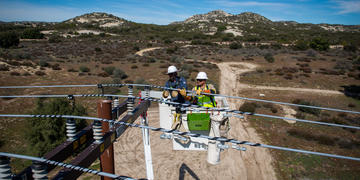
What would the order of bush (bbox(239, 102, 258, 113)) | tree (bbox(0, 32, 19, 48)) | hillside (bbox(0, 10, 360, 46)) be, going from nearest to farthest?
bush (bbox(239, 102, 258, 113)) < tree (bbox(0, 32, 19, 48)) < hillside (bbox(0, 10, 360, 46))

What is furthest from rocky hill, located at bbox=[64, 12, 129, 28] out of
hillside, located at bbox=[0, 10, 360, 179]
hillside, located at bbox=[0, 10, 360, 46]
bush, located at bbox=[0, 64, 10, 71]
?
bush, located at bbox=[0, 64, 10, 71]

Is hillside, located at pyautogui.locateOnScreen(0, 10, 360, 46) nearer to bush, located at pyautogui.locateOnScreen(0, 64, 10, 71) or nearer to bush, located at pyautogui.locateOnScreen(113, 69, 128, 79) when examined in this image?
bush, located at pyautogui.locateOnScreen(113, 69, 128, 79)

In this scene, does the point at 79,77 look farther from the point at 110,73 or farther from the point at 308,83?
the point at 308,83

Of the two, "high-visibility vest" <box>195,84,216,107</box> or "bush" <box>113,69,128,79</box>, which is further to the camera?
"bush" <box>113,69,128,79</box>

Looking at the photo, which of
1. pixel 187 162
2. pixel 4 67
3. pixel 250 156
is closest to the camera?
pixel 187 162

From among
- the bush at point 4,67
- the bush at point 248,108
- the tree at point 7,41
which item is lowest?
the bush at point 248,108

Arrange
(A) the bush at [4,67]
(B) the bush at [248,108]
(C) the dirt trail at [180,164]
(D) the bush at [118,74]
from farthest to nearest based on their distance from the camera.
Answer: (D) the bush at [118,74] → (A) the bush at [4,67] → (B) the bush at [248,108] → (C) the dirt trail at [180,164]

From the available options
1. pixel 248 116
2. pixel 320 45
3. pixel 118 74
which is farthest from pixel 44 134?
pixel 320 45

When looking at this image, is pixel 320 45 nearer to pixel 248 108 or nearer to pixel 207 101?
pixel 248 108

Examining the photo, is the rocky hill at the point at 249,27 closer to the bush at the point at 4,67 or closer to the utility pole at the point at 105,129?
the bush at the point at 4,67

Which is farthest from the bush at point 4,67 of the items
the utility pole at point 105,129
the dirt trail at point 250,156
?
the utility pole at point 105,129

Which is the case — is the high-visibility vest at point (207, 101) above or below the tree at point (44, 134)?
above

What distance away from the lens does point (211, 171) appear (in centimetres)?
940

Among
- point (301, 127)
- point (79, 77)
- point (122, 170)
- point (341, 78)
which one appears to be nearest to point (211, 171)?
point (122, 170)
